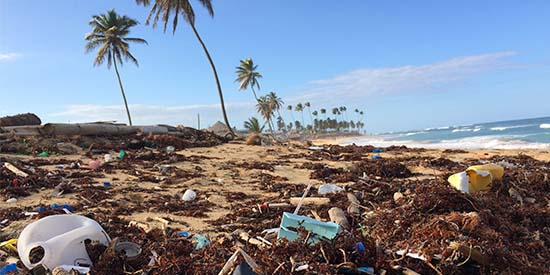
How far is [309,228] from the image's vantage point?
296 cm

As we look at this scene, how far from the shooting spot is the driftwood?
1468cm

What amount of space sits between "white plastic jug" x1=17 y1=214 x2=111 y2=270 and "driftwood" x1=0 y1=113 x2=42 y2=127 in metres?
14.7

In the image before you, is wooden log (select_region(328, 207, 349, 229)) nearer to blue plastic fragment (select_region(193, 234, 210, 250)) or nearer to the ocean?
blue plastic fragment (select_region(193, 234, 210, 250))

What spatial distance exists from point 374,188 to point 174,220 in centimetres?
312

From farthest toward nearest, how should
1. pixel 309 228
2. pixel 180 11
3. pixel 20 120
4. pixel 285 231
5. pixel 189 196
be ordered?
pixel 180 11 → pixel 20 120 → pixel 189 196 → pixel 285 231 → pixel 309 228

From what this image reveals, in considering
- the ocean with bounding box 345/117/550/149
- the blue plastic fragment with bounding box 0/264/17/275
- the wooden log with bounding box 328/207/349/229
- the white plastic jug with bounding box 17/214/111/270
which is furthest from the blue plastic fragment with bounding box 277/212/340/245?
the ocean with bounding box 345/117/550/149

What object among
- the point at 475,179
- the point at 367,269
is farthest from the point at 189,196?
the point at 475,179

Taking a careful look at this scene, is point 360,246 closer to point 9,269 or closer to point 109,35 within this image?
point 9,269

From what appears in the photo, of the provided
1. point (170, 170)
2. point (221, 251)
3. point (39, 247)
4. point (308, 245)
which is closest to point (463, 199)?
point (308, 245)

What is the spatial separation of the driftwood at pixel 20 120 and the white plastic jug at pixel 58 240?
1466cm

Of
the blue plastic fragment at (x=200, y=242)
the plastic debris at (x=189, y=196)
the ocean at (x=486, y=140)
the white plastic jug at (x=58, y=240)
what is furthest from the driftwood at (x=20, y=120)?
the ocean at (x=486, y=140)

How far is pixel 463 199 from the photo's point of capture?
3.56 metres

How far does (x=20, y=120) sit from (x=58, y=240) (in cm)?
1592

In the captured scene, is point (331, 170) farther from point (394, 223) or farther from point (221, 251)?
point (221, 251)
